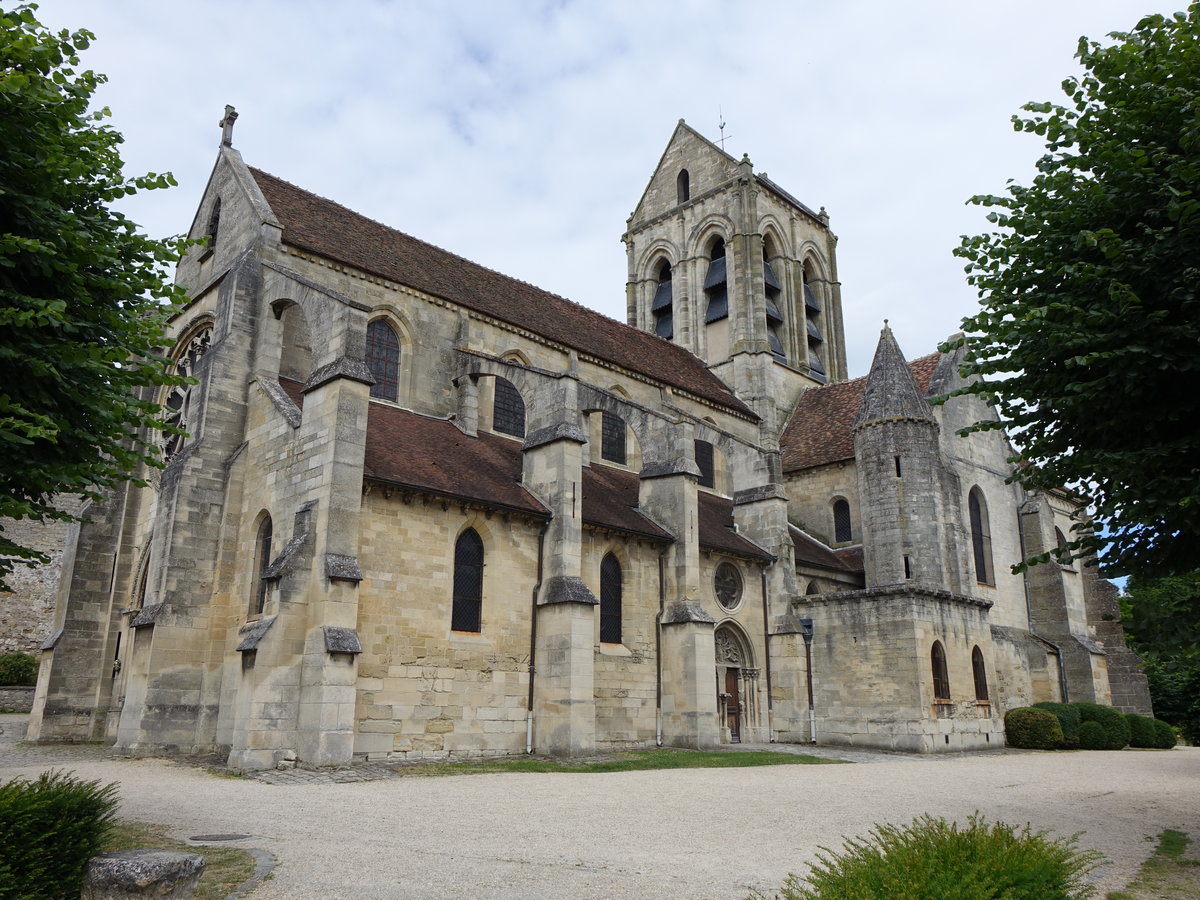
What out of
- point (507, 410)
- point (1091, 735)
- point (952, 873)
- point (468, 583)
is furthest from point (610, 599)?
point (952, 873)

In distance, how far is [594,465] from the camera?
82.7 ft

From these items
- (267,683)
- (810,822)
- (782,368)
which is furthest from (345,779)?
(782,368)

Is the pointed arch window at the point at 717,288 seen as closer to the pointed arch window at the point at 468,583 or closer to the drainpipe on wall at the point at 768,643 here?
the drainpipe on wall at the point at 768,643

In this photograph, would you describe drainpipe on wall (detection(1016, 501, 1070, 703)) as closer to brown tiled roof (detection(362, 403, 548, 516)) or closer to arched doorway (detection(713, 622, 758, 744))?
arched doorway (detection(713, 622, 758, 744))

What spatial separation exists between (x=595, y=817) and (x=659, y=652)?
36.7 ft

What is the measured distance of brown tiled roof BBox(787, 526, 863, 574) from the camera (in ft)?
87.5

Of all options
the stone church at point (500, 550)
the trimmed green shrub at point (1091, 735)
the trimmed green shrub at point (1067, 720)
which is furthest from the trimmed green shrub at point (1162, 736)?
the trimmed green shrub at point (1067, 720)

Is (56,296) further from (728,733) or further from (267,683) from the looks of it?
(728,733)

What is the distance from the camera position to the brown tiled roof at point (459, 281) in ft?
71.7

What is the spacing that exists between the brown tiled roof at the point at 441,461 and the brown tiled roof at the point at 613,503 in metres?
1.82

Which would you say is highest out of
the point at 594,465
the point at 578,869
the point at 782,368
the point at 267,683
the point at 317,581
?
the point at 782,368

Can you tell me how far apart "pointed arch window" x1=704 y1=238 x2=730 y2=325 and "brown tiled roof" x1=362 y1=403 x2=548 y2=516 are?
707 inches

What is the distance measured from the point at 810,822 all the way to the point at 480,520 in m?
9.96

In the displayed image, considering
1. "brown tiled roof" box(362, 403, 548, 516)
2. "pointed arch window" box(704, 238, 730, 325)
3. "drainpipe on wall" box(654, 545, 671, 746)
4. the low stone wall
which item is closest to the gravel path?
"drainpipe on wall" box(654, 545, 671, 746)
